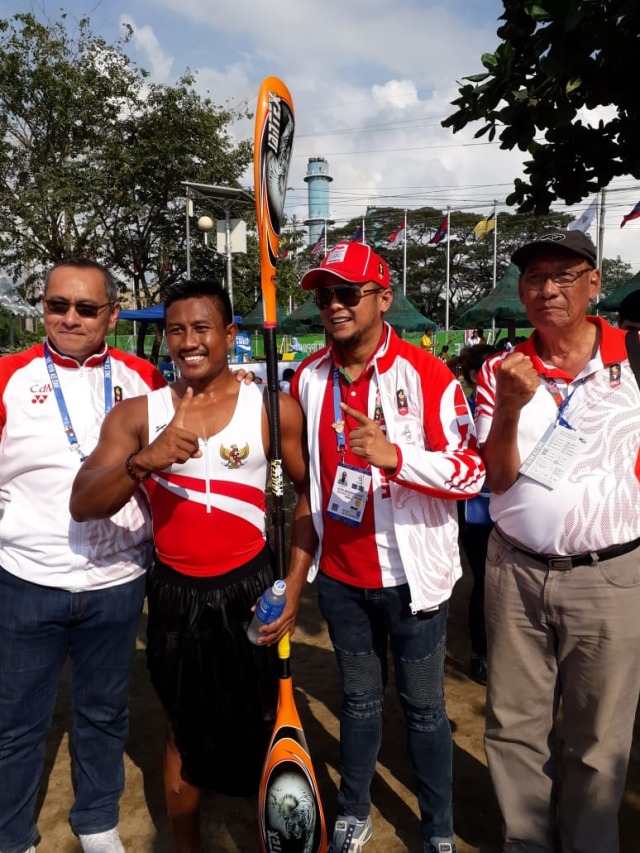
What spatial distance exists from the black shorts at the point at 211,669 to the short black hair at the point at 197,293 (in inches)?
36.5

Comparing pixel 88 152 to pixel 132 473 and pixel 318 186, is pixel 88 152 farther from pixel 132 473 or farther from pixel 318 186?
pixel 318 186

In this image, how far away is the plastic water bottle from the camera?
2.18 m

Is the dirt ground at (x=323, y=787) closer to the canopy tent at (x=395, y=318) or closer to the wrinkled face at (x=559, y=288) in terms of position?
the wrinkled face at (x=559, y=288)

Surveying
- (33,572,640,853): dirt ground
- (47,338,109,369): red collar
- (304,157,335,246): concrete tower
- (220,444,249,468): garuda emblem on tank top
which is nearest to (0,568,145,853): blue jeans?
(33,572,640,853): dirt ground

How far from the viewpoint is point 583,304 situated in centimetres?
224

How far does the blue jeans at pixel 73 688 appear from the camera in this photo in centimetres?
234

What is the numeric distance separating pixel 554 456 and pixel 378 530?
2.14ft

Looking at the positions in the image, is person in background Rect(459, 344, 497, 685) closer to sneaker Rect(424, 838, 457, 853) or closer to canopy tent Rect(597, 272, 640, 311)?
sneaker Rect(424, 838, 457, 853)

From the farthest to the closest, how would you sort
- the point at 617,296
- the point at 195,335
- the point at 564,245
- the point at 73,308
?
1. the point at 617,296
2. the point at 73,308
3. the point at 195,335
4. the point at 564,245

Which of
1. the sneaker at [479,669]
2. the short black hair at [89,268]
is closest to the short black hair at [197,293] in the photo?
the short black hair at [89,268]

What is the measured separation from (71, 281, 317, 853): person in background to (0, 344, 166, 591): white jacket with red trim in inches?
6.0

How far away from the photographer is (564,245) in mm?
2164

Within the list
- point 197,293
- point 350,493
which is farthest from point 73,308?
point 350,493

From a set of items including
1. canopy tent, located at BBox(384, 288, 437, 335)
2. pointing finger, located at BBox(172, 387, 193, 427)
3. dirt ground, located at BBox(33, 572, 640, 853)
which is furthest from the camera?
canopy tent, located at BBox(384, 288, 437, 335)
